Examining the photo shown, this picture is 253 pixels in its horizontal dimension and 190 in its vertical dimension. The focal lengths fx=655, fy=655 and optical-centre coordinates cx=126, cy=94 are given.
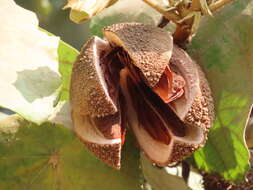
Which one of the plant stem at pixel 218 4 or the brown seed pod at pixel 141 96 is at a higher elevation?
the plant stem at pixel 218 4

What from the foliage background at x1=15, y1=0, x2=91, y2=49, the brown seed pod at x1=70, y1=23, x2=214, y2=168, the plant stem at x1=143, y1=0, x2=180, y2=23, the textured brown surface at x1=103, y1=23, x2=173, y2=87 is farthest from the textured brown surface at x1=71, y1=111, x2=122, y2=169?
the foliage background at x1=15, y1=0, x2=91, y2=49

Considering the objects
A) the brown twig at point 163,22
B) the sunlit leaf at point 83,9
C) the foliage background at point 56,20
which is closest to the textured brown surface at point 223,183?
the brown twig at point 163,22

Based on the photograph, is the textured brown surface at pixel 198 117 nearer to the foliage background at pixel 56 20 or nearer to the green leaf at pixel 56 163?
the green leaf at pixel 56 163

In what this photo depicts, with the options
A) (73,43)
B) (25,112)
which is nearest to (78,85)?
(25,112)

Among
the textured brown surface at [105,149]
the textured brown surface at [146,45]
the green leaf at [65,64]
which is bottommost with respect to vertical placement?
the green leaf at [65,64]

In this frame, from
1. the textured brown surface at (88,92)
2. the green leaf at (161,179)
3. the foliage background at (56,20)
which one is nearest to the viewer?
the textured brown surface at (88,92)

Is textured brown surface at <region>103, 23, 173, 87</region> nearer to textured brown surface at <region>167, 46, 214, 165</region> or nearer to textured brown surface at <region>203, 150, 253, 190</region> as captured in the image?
textured brown surface at <region>167, 46, 214, 165</region>
